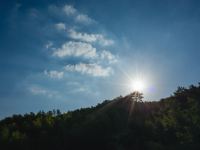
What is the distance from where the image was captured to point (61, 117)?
60.5m

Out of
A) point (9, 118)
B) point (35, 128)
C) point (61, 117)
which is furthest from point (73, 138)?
point (9, 118)

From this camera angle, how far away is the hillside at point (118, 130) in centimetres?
3994

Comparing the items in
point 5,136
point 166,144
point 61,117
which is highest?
point 61,117

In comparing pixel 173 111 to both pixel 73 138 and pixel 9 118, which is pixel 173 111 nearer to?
pixel 73 138

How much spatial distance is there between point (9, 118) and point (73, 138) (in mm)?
27993

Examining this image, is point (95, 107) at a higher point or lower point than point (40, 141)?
higher

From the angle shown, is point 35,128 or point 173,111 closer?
point 173,111

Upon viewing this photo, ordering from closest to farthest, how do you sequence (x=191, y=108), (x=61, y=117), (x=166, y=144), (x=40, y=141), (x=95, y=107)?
(x=191, y=108), (x=166, y=144), (x=40, y=141), (x=61, y=117), (x=95, y=107)


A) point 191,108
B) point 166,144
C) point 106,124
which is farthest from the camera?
point 106,124

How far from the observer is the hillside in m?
39.9

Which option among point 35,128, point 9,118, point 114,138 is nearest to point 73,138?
point 114,138

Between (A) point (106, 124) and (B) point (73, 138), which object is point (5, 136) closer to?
(B) point (73, 138)

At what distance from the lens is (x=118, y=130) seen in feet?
174

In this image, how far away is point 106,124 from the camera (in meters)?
52.3
